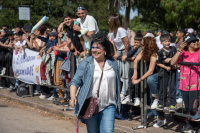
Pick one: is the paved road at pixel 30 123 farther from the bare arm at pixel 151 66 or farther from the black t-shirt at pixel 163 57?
the black t-shirt at pixel 163 57

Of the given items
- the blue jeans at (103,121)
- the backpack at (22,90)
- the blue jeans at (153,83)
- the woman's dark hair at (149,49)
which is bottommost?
the backpack at (22,90)

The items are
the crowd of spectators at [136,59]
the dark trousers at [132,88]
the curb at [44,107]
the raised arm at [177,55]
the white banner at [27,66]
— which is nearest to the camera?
the raised arm at [177,55]

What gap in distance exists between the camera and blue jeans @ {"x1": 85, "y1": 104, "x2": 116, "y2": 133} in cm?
374

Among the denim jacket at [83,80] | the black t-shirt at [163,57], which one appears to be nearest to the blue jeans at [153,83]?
the black t-shirt at [163,57]

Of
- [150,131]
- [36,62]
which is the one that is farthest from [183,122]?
[36,62]

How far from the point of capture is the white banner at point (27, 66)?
8281 millimetres

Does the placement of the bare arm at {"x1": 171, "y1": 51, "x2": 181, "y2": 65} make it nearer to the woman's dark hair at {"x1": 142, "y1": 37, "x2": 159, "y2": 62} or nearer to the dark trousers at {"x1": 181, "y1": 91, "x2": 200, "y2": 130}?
the woman's dark hair at {"x1": 142, "y1": 37, "x2": 159, "y2": 62}

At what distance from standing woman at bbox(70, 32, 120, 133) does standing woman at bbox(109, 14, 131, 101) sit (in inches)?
80.8

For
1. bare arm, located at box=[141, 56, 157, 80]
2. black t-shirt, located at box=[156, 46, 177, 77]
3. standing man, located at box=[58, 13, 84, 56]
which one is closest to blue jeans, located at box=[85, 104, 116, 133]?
bare arm, located at box=[141, 56, 157, 80]

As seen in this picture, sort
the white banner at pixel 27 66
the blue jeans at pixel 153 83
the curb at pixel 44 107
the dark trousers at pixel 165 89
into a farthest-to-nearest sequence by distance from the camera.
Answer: the white banner at pixel 27 66 < the curb at pixel 44 107 < the blue jeans at pixel 153 83 < the dark trousers at pixel 165 89

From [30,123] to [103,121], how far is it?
115 inches

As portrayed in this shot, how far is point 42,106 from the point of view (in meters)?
7.44

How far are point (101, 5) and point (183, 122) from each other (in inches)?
1063

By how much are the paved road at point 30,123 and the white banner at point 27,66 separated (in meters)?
1.37
